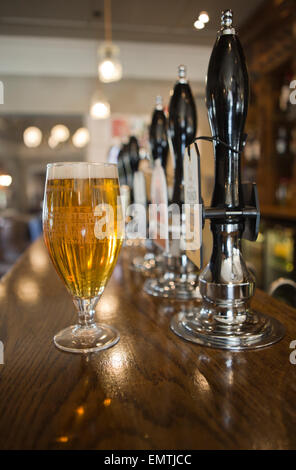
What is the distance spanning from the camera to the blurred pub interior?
324cm

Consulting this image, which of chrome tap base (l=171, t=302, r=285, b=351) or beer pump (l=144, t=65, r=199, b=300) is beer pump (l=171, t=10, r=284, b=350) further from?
beer pump (l=144, t=65, r=199, b=300)

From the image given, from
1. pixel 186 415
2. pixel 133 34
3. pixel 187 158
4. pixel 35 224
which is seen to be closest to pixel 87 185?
pixel 187 158

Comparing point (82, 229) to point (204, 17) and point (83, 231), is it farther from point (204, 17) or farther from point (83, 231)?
point (204, 17)

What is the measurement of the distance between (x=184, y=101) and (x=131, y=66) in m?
5.16

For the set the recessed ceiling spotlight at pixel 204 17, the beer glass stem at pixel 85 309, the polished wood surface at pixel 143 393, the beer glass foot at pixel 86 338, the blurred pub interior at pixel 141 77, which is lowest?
the polished wood surface at pixel 143 393

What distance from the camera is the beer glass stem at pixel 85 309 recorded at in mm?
456

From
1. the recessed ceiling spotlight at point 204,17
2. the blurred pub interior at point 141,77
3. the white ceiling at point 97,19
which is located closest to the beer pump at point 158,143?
the recessed ceiling spotlight at point 204,17

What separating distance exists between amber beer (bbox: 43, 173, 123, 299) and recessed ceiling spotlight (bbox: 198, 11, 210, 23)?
0.26m

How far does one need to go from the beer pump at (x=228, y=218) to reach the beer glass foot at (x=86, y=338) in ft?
0.26

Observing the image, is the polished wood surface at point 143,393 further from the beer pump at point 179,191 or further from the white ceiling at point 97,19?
the white ceiling at point 97,19

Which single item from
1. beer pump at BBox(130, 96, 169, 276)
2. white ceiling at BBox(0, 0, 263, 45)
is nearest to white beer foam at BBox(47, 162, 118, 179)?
beer pump at BBox(130, 96, 169, 276)

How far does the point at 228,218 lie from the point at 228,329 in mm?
129

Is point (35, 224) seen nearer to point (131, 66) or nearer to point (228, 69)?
point (228, 69)
